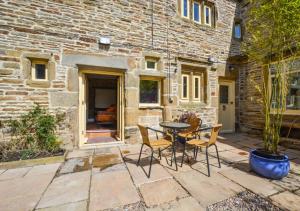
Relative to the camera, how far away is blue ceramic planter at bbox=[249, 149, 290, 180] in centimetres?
264

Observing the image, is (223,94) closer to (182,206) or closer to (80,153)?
(182,206)

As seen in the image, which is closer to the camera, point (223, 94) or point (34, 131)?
point (34, 131)

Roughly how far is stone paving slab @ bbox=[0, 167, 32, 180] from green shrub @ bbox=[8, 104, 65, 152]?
2.03 ft

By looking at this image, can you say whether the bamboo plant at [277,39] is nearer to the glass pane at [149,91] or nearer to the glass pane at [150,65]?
the glass pane at [150,65]

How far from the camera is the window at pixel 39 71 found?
3824 millimetres

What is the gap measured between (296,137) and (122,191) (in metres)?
5.18

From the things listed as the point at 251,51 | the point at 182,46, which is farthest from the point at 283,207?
the point at 182,46

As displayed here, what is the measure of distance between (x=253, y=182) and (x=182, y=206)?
1.39 m

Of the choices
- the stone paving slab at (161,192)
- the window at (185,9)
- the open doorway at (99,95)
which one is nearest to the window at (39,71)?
the stone paving slab at (161,192)

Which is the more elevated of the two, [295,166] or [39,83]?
[39,83]

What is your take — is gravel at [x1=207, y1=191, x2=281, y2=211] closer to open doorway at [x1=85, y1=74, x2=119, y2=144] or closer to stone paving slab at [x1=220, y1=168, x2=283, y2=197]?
stone paving slab at [x1=220, y1=168, x2=283, y2=197]

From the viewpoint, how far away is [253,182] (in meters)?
2.58

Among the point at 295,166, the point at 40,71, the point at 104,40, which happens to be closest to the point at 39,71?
the point at 40,71

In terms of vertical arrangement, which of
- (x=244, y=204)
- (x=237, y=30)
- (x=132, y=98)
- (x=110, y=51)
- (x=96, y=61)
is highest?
(x=237, y=30)
